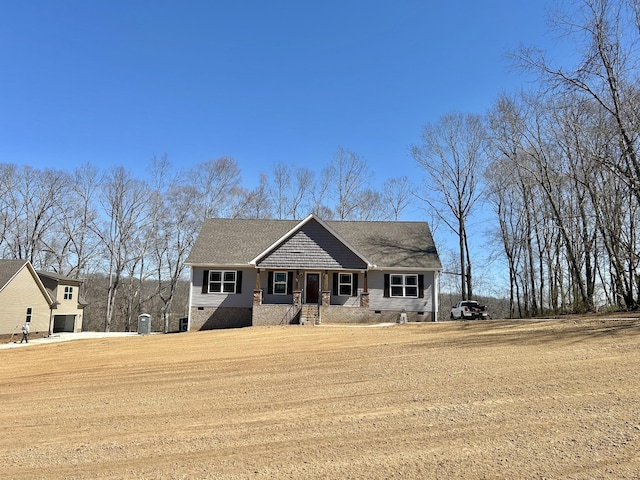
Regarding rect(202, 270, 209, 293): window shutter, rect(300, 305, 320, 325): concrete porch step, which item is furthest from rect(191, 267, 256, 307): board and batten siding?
rect(300, 305, 320, 325): concrete porch step

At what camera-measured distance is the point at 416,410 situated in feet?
19.5

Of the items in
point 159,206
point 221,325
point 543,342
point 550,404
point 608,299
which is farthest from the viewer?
point 159,206

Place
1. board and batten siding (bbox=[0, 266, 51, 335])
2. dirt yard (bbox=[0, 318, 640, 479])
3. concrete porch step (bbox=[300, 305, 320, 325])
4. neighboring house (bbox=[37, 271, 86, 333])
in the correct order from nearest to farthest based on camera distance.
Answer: dirt yard (bbox=[0, 318, 640, 479]), concrete porch step (bbox=[300, 305, 320, 325]), board and batten siding (bbox=[0, 266, 51, 335]), neighboring house (bbox=[37, 271, 86, 333])

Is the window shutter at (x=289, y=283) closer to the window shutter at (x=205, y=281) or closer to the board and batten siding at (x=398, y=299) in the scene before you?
the board and batten siding at (x=398, y=299)

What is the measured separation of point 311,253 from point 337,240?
1.58 metres

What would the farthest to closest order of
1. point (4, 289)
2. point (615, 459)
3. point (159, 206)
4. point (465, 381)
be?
point (159, 206) < point (4, 289) < point (465, 381) < point (615, 459)

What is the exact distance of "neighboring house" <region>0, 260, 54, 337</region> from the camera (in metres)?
28.7

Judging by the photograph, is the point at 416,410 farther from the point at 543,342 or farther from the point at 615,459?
the point at 543,342

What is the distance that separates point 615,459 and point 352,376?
4.74 meters

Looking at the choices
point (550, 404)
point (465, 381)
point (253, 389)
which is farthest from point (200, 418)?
point (550, 404)

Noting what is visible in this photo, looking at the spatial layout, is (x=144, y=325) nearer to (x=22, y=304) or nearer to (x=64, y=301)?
(x=22, y=304)

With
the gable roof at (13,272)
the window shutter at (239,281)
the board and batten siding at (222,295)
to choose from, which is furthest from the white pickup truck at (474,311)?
the gable roof at (13,272)

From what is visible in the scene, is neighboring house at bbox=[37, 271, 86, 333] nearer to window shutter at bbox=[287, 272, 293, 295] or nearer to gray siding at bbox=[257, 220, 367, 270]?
window shutter at bbox=[287, 272, 293, 295]

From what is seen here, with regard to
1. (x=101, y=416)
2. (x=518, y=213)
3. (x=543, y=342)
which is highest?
(x=518, y=213)
